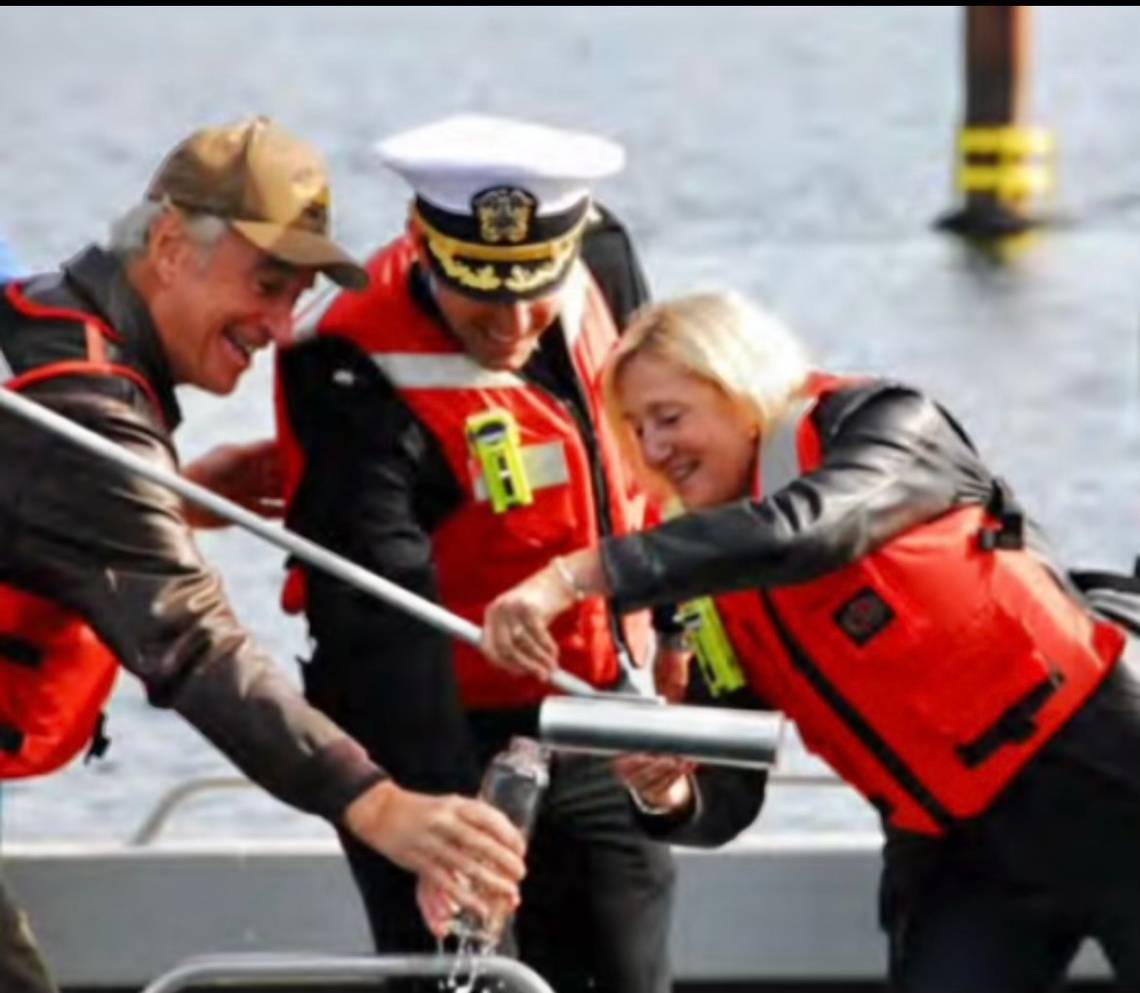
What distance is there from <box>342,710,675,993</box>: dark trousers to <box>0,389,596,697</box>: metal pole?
2.40ft

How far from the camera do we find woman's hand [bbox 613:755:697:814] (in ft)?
17.2

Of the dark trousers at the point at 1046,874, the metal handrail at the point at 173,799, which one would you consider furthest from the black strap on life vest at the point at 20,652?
the metal handrail at the point at 173,799

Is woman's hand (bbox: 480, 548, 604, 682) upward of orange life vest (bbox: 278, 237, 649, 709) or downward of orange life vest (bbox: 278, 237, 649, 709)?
upward

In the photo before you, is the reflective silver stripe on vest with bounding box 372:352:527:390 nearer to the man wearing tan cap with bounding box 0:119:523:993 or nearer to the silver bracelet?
the man wearing tan cap with bounding box 0:119:523:993

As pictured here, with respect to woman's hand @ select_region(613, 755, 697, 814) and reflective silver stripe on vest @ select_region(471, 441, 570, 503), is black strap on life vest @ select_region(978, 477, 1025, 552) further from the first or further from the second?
reflective silver stripe on vest @ select_region(471, 441, 570, 503)

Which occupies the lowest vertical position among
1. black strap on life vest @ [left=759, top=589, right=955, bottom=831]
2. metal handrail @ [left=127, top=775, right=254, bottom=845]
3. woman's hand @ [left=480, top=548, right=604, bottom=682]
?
metal handrail @ [left=127, top=775, right=254, bottom=845]

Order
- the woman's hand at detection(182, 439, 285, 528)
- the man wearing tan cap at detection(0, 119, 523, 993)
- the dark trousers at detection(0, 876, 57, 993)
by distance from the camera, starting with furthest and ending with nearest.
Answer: the woman's hand at detection(182, 439, 285, 528), the dark trousers at detection(0, 876, 57, 993), the man wearing tan cap at detection(0, 119, 523, 993)

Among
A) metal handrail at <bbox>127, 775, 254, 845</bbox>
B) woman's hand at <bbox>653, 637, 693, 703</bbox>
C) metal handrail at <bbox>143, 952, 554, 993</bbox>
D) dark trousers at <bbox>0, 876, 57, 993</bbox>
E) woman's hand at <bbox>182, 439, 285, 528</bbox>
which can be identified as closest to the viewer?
metal handrail at <bbox>143, 952, 554, 993</bbox>

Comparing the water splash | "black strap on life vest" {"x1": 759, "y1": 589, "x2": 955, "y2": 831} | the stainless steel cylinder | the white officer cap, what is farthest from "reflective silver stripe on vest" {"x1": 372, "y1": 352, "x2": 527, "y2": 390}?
the water splash

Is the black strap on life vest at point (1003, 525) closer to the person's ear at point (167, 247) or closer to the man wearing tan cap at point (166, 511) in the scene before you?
the man wearing tan cap at point (166, 511)

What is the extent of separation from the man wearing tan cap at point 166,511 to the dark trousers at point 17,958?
1 cm

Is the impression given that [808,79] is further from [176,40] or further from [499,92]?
[176,40]

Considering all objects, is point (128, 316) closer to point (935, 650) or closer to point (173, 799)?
point (935, 650)

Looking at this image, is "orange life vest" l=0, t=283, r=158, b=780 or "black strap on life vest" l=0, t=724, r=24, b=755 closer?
"orange life vest" l=0, t=283, r=158, b=780
